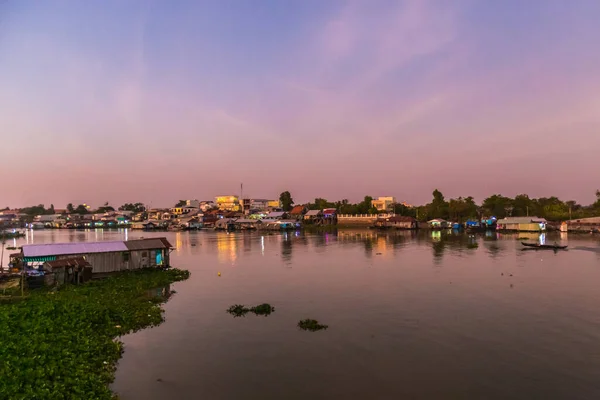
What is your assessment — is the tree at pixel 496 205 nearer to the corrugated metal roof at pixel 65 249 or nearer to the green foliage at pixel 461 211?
the green foliage at pixel 461 211

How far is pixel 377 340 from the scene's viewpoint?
65.8 feet

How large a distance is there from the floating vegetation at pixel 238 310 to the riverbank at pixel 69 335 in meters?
4.68

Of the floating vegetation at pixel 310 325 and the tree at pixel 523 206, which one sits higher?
the tree at pixel 523 206

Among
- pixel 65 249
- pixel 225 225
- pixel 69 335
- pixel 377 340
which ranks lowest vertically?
pixel 377 340

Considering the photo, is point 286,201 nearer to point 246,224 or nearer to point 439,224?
point 246,224

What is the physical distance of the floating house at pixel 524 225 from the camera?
339ft

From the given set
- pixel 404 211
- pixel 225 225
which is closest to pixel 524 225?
pixel 404 211

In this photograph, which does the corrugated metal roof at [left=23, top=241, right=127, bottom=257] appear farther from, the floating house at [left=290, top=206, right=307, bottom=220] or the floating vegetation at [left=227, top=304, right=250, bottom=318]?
the floating house at [left=290, top=206, right=307, bottom=220]

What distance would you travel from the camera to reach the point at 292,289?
32.6 metres

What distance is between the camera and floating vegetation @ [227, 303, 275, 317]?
82.2 feet

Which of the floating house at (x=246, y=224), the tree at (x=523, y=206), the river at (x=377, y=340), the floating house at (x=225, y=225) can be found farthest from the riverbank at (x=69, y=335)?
the tree at (x=523, y=206)

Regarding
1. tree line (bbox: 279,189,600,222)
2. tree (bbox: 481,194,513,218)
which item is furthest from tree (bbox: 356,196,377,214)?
tree (bbox: 481,194,513,218)

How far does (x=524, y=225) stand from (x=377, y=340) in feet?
348

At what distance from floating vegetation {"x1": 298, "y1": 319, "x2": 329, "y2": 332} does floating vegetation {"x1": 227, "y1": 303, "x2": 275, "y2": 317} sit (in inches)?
129
